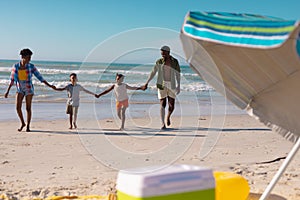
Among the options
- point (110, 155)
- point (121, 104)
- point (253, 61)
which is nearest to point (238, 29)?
point (253, 61)

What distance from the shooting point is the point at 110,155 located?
4.68 meters

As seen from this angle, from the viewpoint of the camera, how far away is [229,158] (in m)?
6.98

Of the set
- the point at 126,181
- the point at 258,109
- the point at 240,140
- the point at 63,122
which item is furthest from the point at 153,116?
the point at 126,181

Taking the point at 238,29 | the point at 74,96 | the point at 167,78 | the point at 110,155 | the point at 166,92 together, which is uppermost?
the point at 238,29

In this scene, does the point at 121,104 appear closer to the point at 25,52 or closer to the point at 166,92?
the point at 166,92

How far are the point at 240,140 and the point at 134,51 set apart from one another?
540 cm

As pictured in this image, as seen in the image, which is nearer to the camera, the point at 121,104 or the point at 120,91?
the point at 120,91

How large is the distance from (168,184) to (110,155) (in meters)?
1.63

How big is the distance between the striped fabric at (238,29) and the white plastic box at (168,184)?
108cm

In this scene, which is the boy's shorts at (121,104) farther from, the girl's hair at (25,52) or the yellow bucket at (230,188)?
the yellow bucket at (230,188)

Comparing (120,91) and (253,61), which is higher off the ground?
(253,61)

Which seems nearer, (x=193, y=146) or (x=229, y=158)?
(x=229, y=158)

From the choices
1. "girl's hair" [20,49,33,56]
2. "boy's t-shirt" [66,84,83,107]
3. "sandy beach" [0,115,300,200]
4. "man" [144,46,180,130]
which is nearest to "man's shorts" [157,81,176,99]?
"man" [144,46,180,130]

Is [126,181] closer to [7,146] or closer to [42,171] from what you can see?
[42,171]
